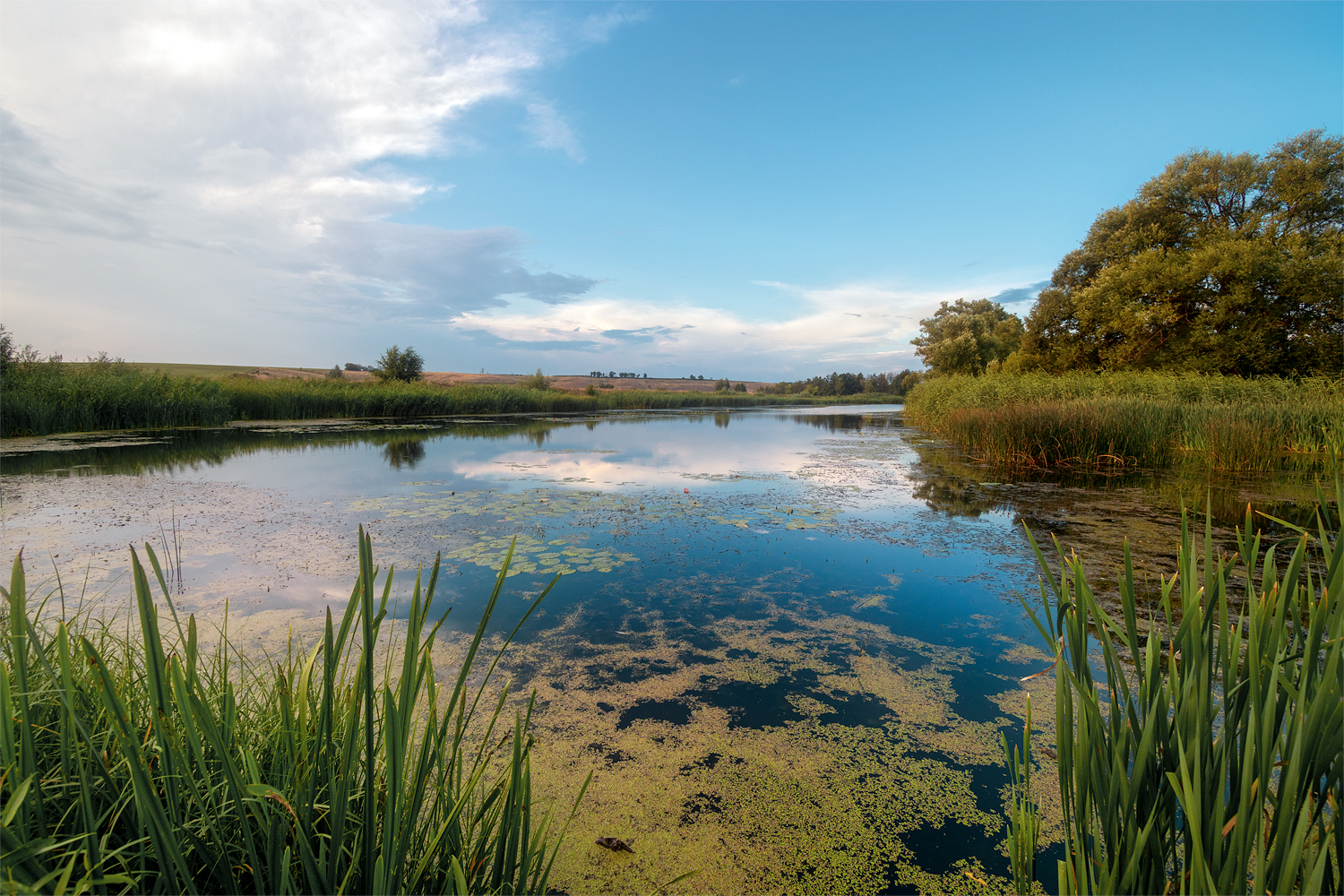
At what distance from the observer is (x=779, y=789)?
1.87 metres

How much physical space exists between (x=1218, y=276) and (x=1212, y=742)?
19.6 m

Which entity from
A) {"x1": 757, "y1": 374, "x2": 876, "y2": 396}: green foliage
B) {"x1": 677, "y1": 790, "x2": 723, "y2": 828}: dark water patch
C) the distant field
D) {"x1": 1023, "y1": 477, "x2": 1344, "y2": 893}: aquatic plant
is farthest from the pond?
{"x1": 757, "y1": 374, "x2": 876, "y2": 396}: green foliage

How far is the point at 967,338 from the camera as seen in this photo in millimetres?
25016

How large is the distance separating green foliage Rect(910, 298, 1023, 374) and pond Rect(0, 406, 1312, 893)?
768 inches

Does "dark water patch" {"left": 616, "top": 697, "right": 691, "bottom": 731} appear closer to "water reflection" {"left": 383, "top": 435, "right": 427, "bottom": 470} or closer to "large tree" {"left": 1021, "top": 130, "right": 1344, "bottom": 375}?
"water reflection" {"left": 383, "top": 435, "right": 427, "bottom": 470}

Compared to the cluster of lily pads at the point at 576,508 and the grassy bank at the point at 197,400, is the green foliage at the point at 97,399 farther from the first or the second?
the cluster of lily pads at the point at 576,508

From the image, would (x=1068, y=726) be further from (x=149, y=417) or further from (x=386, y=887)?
(x=149, y=417)

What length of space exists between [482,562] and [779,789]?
2.95m

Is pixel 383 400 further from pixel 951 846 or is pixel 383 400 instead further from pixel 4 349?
pixel 951 846

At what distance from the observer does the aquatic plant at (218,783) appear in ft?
2.37

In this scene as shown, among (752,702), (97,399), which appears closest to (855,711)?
(752,702)

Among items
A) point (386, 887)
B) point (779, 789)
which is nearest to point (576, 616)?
point (779, 789)

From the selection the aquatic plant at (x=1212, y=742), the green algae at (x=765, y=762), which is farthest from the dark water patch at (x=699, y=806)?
the aquatic plant at (x=1212, y=742)

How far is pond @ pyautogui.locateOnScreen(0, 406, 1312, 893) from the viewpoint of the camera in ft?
5.68
